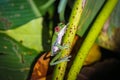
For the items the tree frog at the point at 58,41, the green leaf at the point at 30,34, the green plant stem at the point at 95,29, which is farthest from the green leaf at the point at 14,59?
the green plant stem at the point at 95,29

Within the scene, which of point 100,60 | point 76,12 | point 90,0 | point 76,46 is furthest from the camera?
point 100,60

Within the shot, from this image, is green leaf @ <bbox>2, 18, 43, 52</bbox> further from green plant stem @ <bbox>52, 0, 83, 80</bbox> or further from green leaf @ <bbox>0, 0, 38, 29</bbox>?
green plant stem @ <bbox>52, 0, 83, 80</bbox>

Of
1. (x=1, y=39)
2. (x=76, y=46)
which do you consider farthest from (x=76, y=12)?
(x=1, y=39)

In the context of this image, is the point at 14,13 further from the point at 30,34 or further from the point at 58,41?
the point at 58,41

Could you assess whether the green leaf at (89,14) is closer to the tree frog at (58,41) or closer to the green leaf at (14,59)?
the tree frog at (58,41)

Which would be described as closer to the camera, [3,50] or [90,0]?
[90,0]

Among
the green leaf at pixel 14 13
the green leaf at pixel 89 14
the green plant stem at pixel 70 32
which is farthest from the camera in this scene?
the green leaf at pixel 14 13

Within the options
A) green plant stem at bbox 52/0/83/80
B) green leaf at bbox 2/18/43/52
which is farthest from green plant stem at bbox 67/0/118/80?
green leaf at bbox 2/18/43/52

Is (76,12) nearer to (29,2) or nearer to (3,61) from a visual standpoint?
(29,2)

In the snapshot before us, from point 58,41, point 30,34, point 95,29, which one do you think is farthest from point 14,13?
point 95,29
